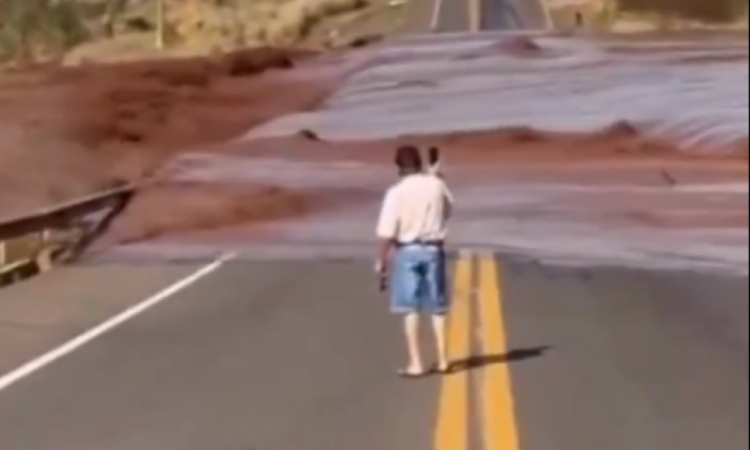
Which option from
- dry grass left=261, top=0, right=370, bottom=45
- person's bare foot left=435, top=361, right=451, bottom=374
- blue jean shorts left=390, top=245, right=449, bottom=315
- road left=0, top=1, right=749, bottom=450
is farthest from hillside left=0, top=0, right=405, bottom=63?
person's bare foot left=435, top=361, right=451, bottom=374

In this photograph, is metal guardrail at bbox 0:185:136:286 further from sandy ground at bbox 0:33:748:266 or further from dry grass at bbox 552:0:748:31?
dry grass at bbox 552:0:748:31

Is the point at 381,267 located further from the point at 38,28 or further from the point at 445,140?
the point at 38,28

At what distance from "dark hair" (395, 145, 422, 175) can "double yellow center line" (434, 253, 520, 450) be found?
123mm

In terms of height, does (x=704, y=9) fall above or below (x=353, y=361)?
above

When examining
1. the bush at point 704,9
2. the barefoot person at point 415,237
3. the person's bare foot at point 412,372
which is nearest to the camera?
the bush at point 704,9

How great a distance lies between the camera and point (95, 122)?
6.08 feet

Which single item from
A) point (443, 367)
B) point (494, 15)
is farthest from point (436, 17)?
point (443, 367)

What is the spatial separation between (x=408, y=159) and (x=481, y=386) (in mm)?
269

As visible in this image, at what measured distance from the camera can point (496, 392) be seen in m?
1.83

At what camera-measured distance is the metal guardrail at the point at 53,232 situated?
182cm

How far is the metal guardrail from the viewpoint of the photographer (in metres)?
1.82

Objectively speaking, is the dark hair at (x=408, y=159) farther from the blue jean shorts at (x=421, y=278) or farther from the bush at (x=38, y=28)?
the bush at (x=38, y=28)

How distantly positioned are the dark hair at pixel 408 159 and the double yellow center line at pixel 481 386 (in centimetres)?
12

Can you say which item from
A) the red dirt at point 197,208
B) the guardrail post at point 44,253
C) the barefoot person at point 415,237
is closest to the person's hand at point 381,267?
the barefoot person at point 415,237
